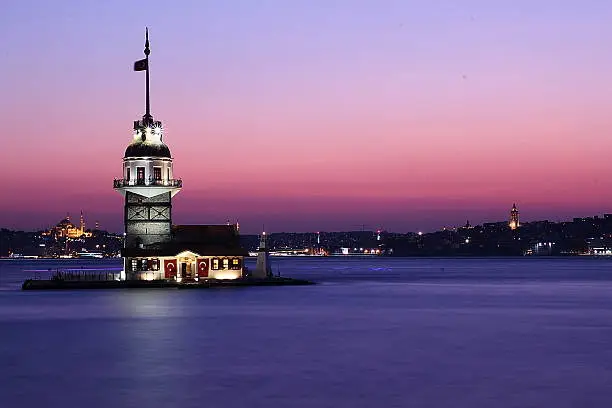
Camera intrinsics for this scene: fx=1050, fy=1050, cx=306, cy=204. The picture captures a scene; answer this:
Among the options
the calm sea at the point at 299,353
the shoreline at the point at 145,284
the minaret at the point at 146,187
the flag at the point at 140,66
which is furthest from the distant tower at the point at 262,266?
the flag at the point at 140,66

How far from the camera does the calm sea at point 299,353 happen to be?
35.9 m

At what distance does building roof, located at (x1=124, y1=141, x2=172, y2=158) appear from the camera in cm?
9462

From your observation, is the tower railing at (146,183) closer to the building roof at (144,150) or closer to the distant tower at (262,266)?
the building roof at (144,150)

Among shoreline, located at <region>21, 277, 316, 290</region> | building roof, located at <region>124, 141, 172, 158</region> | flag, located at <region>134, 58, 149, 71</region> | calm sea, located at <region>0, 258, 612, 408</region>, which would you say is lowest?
calm sea, located at <region>0, 258, 612, 408</region>

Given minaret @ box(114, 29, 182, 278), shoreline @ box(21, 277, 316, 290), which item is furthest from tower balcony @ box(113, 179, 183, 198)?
shoreline @ box(21, 277, 316, 290)

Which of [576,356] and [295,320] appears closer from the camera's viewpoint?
[576,356]

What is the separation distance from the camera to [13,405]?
33938 millimetres

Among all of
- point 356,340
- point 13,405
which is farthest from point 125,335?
point 13,405

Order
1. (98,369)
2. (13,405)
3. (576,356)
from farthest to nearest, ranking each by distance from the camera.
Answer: (576,356) < (98,369) < (13,405)

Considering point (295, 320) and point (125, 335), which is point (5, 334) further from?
point (295, 320)

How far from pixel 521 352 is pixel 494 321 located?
63.3 ft

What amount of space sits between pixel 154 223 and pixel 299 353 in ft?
158

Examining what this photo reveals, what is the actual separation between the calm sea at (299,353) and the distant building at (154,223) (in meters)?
8.37

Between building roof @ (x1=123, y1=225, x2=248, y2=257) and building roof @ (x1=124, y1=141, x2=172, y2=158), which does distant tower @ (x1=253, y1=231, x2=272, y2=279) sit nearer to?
building roof @ (x1=123, y1=225, x2=248, y2=257)
